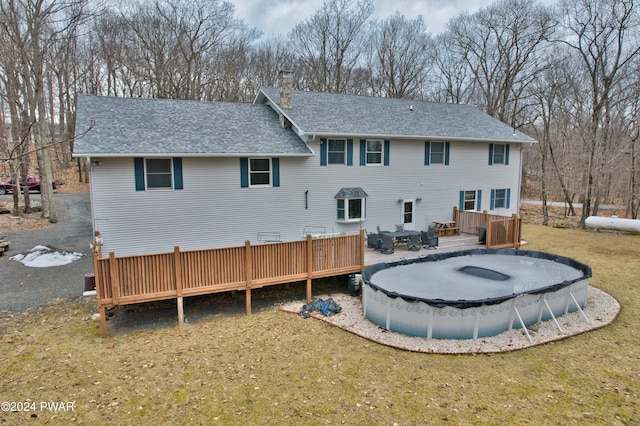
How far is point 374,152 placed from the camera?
13938mm

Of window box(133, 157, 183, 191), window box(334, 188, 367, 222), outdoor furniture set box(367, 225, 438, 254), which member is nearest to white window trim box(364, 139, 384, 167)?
window box(334, 188, 367, 222)

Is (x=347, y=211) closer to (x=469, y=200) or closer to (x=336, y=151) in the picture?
(x=336, y=151)

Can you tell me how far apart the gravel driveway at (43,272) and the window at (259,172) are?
5.95m

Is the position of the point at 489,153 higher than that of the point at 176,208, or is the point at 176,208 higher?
the point at 489,153

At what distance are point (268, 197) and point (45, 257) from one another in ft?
26.7

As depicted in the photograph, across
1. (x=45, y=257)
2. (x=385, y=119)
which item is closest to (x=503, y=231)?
(x=385, y=119)

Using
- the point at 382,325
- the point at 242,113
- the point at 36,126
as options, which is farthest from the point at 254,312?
the point at 36,126

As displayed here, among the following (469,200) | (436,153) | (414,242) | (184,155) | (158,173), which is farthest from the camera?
(469,200)

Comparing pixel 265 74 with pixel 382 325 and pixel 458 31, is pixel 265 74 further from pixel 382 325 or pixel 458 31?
pixel 382 325

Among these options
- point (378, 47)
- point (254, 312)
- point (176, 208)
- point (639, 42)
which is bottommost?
point (254, 312)

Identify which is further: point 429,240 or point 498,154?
point 498,154

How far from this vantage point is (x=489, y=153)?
1628cm

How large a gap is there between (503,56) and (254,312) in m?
27.7

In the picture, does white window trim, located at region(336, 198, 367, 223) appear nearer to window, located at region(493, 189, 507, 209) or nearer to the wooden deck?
the wooden deck
